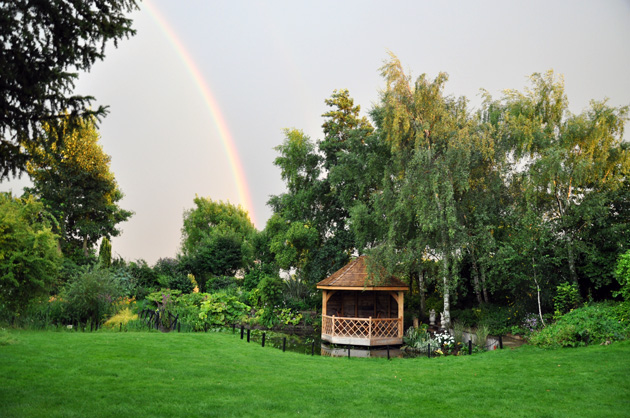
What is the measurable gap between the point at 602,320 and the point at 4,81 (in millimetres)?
15232

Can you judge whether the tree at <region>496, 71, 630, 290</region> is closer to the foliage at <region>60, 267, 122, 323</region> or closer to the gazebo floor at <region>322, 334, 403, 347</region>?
the gazebo floor at <region>322, 334, 403, 347</region>

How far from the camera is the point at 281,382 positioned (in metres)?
9.84

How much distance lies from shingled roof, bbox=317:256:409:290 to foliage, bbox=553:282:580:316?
5.64 m

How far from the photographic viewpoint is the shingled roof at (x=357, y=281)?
61.9 ft

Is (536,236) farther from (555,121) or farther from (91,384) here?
(91,384)

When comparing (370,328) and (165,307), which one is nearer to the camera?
(370,328)

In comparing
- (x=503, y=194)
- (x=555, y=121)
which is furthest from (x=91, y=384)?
(x=555, y=121)

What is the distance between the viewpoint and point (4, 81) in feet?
21.8

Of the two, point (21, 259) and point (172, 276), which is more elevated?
point (172, 276)

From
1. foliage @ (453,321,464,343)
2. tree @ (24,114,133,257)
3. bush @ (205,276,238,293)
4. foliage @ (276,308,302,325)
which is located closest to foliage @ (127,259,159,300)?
bush @ (205,276,238,293)

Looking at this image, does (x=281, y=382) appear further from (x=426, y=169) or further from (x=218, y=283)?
(x=218, y=283)

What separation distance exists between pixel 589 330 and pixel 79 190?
1249 inches

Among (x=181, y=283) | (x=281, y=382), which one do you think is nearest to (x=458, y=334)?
(x=281, y=382)

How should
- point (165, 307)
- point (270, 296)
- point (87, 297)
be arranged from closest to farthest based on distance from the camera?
1. point (87, 297)
2. point (165, 307)
3. point (270, 296)
